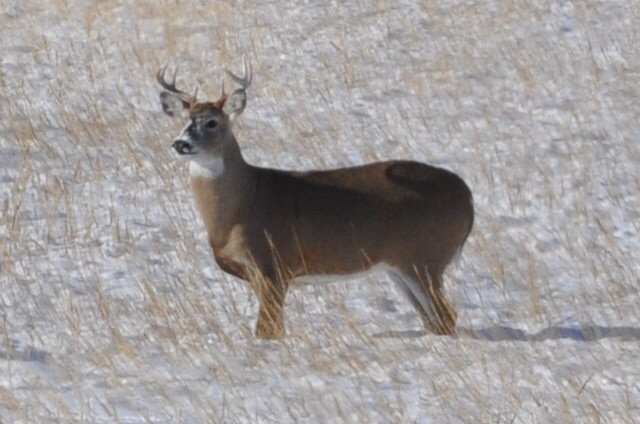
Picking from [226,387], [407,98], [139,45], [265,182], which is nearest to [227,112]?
[265,182]

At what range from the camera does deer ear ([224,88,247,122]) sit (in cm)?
820

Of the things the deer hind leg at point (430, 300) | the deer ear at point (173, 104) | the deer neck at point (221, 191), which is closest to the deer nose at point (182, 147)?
the deer neck at point (221, 191)

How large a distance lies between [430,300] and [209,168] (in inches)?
46.3

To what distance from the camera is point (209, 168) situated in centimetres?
802

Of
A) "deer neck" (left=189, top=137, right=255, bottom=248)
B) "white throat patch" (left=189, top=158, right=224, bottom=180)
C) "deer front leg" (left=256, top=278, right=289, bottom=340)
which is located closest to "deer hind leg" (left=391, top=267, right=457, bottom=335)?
"deer front leg" (left=256, top=278, right=289, bottom=340)

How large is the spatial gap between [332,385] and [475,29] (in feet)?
26.3

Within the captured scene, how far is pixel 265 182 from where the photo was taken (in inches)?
318

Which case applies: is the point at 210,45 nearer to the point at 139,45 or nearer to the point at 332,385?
the point at 139,45

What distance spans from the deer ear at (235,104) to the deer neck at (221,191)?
8.3 inches

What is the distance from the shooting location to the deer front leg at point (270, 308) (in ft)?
25.2

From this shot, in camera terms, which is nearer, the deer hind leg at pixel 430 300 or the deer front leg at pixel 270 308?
the deer front leg at pixel 270 308

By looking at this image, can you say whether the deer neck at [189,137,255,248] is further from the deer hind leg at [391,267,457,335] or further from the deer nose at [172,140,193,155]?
the deer hind leg at [391,267,457,335]

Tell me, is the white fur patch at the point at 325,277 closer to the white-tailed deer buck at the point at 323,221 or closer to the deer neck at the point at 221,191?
the white-tailed deer buck at the point at 323,221

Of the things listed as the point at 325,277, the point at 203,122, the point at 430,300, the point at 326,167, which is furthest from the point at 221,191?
the point at 326,167
